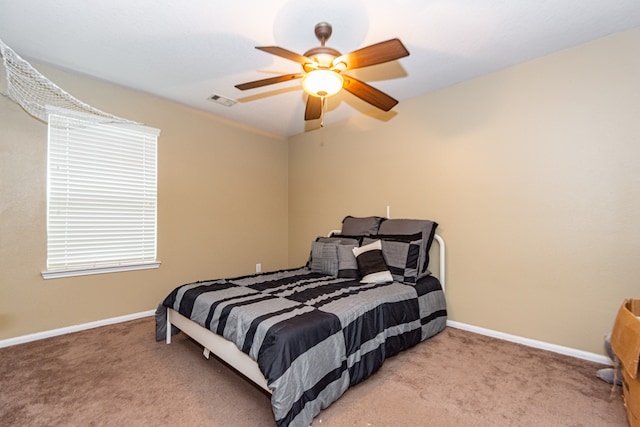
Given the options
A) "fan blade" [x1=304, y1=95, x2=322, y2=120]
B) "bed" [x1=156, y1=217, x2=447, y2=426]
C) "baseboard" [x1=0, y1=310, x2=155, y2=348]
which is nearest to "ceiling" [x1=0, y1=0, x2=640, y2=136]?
"fan blade" [x1=304, y1=95, x2=322, y2=120]

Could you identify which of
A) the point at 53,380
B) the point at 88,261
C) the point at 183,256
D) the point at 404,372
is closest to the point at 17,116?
the point at 88,261

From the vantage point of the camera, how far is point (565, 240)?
8.21 ft

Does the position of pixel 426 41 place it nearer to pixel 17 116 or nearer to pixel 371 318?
pixel 371 318

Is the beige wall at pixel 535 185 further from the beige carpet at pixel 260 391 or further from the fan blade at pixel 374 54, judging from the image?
the fan blade at pixel 374 54

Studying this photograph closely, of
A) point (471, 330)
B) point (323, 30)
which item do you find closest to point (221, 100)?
point (323, 30)

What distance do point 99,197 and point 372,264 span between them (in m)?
2.95

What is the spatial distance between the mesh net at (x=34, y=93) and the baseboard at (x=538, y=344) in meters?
4.31

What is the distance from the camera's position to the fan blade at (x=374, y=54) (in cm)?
178

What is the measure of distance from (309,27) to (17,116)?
2.79 m

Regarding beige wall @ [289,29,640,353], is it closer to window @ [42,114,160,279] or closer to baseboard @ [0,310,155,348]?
window @ [42,114,160,279]

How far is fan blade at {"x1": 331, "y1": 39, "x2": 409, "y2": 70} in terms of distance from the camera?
70.0 inches

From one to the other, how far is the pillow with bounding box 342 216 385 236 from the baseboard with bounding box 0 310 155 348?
8.37ft

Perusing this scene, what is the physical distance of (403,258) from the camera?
9.44 feet

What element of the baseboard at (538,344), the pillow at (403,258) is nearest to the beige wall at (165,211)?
the pillow at (403,258)
